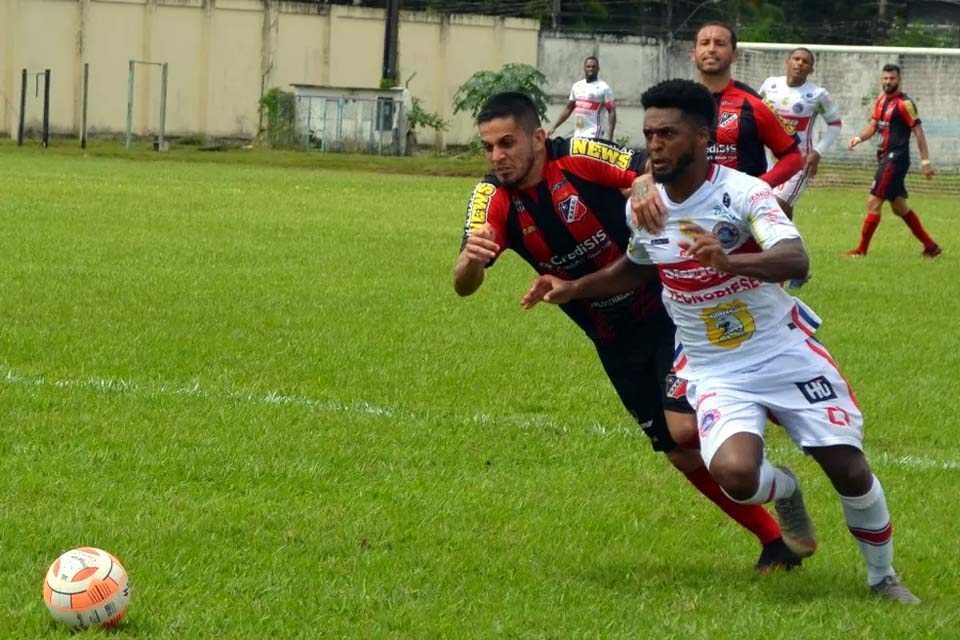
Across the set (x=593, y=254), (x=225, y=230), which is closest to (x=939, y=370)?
(x=593, y=254)

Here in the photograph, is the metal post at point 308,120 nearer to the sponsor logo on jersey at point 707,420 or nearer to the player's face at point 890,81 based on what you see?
the player's face at point 890,81

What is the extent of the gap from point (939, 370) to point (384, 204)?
524 inches

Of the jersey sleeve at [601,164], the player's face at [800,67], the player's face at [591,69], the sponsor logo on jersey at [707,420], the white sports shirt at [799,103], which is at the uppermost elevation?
the player's face at [591,69]

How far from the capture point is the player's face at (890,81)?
18375 millimetres

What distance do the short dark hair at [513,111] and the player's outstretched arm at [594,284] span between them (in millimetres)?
585

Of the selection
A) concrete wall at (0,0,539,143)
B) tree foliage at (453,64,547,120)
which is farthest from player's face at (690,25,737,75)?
concrete wall at (0,0,539,143)

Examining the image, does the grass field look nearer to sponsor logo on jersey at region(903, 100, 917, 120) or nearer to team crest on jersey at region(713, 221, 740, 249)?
team crest on jersey at region(713, 221, 740, 249)

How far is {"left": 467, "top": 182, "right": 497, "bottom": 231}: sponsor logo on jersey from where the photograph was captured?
600cm

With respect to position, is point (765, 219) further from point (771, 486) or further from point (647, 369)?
point (647, 369)

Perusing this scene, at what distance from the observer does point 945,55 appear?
35.5 m

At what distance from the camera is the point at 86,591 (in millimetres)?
4828

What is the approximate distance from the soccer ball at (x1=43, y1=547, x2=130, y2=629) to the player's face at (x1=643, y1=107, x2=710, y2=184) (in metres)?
2.24

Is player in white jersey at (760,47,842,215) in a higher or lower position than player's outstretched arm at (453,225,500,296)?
higher

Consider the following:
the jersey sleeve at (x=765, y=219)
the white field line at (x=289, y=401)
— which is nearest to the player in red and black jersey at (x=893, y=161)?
the white field line at (x=289, y=401)
